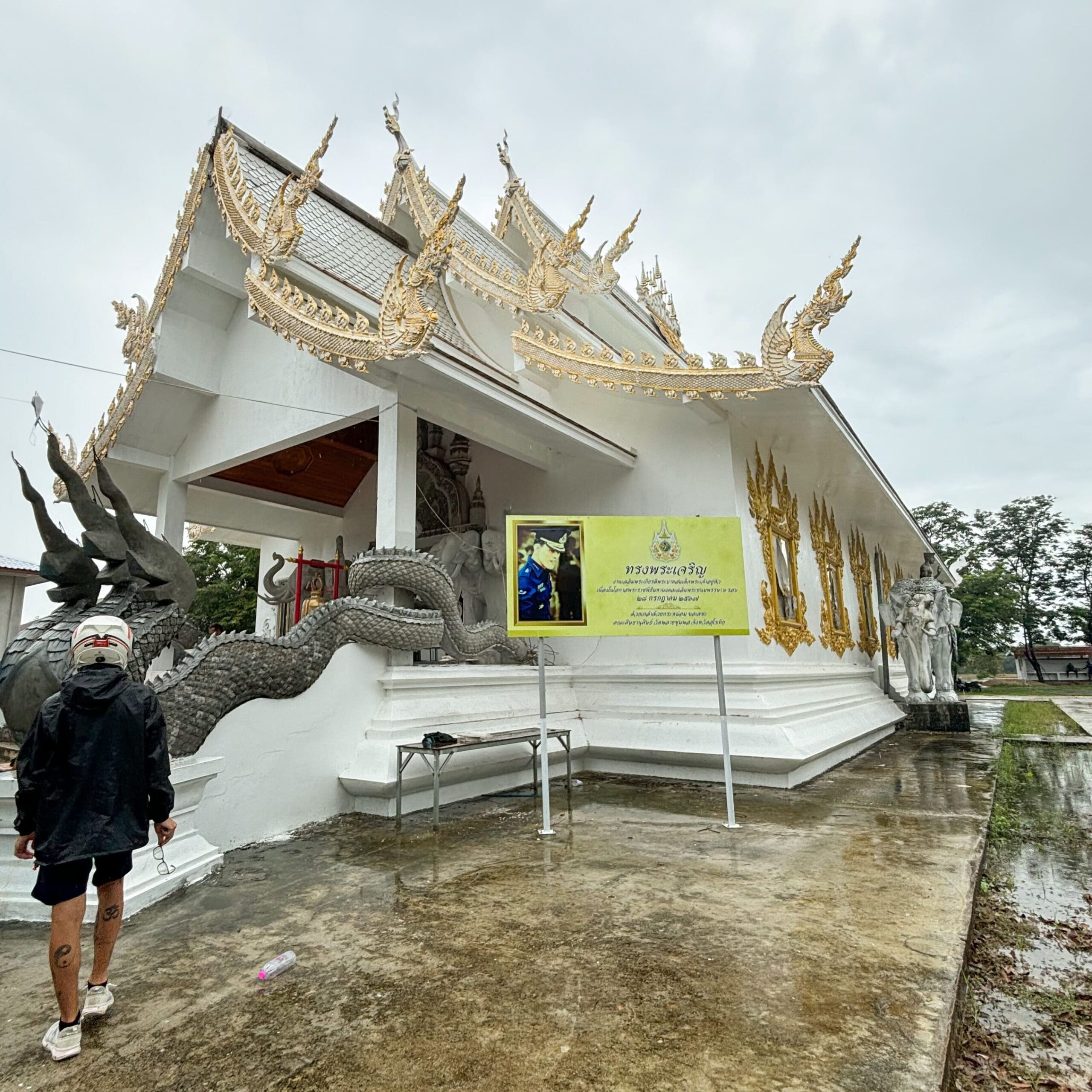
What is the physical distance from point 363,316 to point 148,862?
311 centimetres

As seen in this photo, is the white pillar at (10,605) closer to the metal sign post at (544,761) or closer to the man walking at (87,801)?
the metal sign post at (544,761)

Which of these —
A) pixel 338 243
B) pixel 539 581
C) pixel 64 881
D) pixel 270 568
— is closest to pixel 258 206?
pixel 338 243

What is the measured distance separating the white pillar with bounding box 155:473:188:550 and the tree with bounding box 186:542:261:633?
6.27 metres

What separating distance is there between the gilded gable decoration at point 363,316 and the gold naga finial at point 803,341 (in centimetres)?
234

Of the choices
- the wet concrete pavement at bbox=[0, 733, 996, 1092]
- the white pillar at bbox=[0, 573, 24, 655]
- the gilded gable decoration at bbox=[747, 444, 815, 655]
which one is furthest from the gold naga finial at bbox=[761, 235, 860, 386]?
the white pillar at bbox=[0, 573, 24, 655]

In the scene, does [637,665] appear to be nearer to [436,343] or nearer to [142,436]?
[436,343]

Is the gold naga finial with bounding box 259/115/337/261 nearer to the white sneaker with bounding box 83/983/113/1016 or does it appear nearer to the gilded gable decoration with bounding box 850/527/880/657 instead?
the white sneaker with bounding box 83/983/113/1016

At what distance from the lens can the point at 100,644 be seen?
1.82 meters

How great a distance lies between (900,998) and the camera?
176 cm

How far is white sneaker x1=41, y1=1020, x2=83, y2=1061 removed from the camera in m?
1.59

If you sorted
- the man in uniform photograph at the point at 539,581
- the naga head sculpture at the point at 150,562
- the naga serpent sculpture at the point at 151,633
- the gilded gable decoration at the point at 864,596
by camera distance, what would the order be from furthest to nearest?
the gilded gable decoration at the point at 864,596 → the man in uniform photograph at the point at 539,581 → the naga head sculpture at the point at 150,562 → the naga serpent sculpture at the point at 151,633

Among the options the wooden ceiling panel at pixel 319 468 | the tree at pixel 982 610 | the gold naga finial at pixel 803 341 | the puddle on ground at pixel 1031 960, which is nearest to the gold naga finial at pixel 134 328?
the wooden ceiling panel at pixel 319 468

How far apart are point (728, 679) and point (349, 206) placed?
5016 mm

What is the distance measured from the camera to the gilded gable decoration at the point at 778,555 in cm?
593
